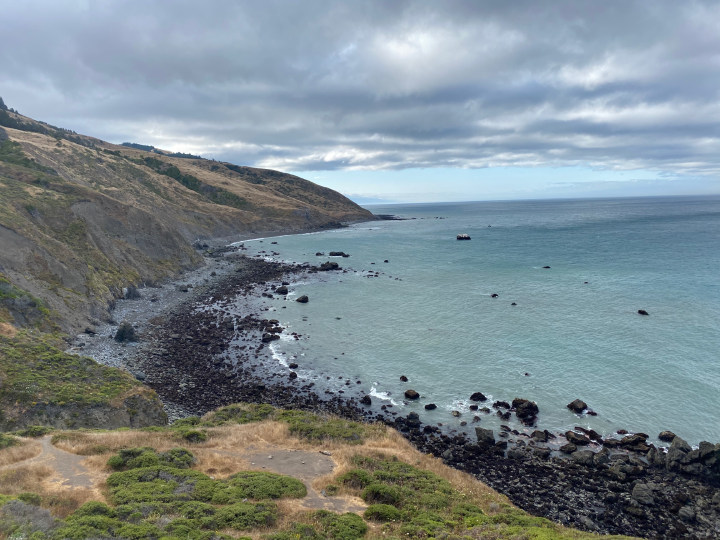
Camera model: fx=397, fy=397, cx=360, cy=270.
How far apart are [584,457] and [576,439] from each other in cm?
194

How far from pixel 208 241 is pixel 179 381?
284 ft

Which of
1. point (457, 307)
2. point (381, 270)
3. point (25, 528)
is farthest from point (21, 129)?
point (25, 528)

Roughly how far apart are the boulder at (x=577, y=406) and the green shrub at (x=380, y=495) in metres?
19.0

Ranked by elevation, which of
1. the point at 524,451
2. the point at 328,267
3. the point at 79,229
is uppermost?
the point at 79,229

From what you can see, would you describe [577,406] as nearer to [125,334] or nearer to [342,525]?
[342,525]

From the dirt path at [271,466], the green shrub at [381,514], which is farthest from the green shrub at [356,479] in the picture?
the green shrub at [381,514]

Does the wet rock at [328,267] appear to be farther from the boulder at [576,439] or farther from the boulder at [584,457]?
the boulder at [584,457]

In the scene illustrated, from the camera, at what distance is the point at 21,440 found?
17500 millimetres

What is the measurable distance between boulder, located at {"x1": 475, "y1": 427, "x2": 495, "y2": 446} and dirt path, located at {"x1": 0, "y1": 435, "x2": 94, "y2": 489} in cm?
2119

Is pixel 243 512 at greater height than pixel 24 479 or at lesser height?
lesser

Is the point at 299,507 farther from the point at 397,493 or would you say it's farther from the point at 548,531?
the point at 548,531

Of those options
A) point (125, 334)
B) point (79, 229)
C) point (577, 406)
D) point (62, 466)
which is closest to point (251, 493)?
point (62, 466)

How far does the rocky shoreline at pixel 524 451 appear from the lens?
64.8 feet

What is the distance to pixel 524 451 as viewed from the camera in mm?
24641
